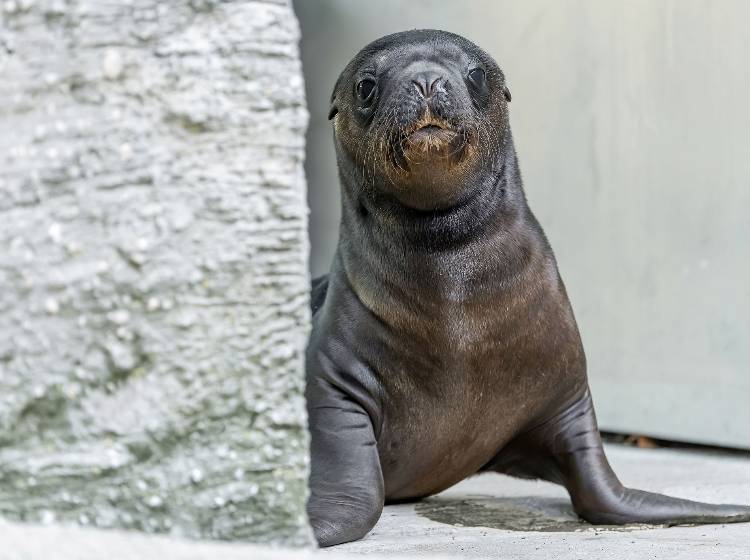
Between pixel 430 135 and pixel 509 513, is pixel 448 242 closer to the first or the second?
pixel 430 135

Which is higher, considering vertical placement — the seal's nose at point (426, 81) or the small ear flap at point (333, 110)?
the seal's nose at point (426, 81)

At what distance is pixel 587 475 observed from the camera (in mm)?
4176

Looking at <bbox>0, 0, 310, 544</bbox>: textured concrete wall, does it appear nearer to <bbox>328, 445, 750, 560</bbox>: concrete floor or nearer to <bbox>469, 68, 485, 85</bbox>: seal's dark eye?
<bbox>328, 445, 750, 560</bbox>: concrete floor

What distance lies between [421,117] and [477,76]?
477 mm

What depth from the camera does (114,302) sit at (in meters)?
2.09

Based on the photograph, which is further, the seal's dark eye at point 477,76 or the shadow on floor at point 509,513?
the seal's dark eye at point 477,76

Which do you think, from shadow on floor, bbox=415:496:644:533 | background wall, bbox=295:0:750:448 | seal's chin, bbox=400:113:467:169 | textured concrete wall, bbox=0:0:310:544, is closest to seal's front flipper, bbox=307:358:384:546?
shadow on floor, bbox=415:496:644:533

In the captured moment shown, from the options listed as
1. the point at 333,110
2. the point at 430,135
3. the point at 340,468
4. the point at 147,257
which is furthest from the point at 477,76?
the point at 147,257

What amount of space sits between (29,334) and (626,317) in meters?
4.08

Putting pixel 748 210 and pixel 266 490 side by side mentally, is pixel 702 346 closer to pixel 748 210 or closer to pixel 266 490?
pixel 748 210

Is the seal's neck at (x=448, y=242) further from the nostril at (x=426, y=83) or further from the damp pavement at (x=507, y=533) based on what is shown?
the damp pavement at (x=507, y=533)

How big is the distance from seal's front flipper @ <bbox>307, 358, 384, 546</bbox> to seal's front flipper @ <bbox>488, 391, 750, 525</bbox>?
2.32 feet

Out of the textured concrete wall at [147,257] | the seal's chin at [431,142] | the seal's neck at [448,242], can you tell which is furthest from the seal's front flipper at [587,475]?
the textured concrete wall at [147,257]

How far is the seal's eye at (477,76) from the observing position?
4066 millimetres
